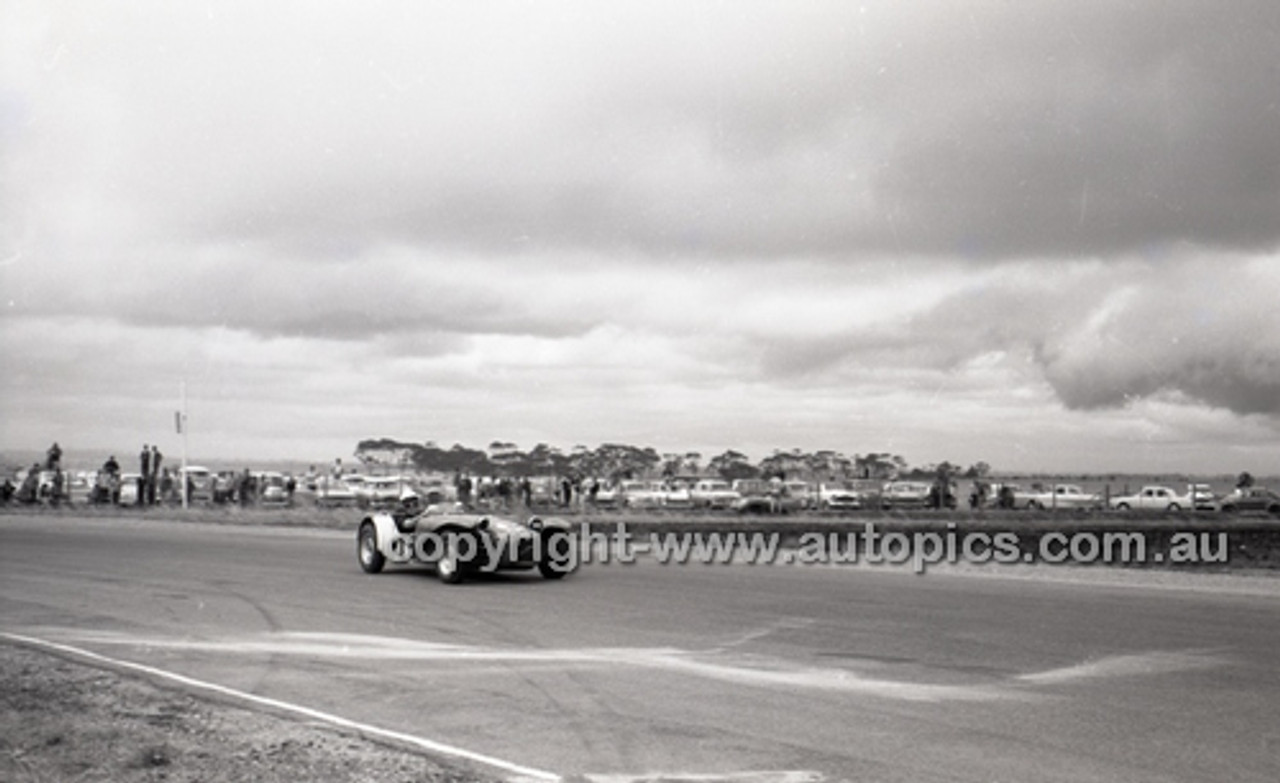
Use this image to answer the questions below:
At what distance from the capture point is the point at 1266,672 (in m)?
9.18

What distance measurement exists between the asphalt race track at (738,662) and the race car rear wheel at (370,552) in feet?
0.98

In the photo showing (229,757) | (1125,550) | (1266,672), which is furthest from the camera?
(1125,550)

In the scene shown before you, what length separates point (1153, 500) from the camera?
50406 mm

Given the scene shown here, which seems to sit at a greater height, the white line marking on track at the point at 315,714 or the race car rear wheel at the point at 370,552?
the race car rear wheel at the point at 370,552

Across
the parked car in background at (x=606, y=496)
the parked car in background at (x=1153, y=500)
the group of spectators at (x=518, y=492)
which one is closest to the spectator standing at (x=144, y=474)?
the group of spectators at (x=518, y=492)

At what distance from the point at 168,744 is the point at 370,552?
10.5 metres

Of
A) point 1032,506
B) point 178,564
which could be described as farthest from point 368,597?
point 1032,506

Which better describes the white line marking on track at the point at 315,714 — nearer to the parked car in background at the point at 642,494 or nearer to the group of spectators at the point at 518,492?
the group of spectators at the point at 518,492

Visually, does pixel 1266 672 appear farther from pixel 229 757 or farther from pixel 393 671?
pixel 229 757

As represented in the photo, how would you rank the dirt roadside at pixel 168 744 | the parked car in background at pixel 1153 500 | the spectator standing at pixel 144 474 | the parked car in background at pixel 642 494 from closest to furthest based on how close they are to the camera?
the dirt roadside at pixel 168 744 < the spectator standing at pixel 144 474 < the parked car in background at pixel 1153 500 < the parked car in background at pixel 642 494

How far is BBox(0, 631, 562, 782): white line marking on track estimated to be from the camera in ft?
21.0

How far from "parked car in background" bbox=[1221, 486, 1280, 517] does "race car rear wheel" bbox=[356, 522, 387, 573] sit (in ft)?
130

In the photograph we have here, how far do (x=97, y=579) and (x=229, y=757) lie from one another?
11238 millimetres

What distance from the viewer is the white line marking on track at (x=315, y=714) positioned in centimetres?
639
